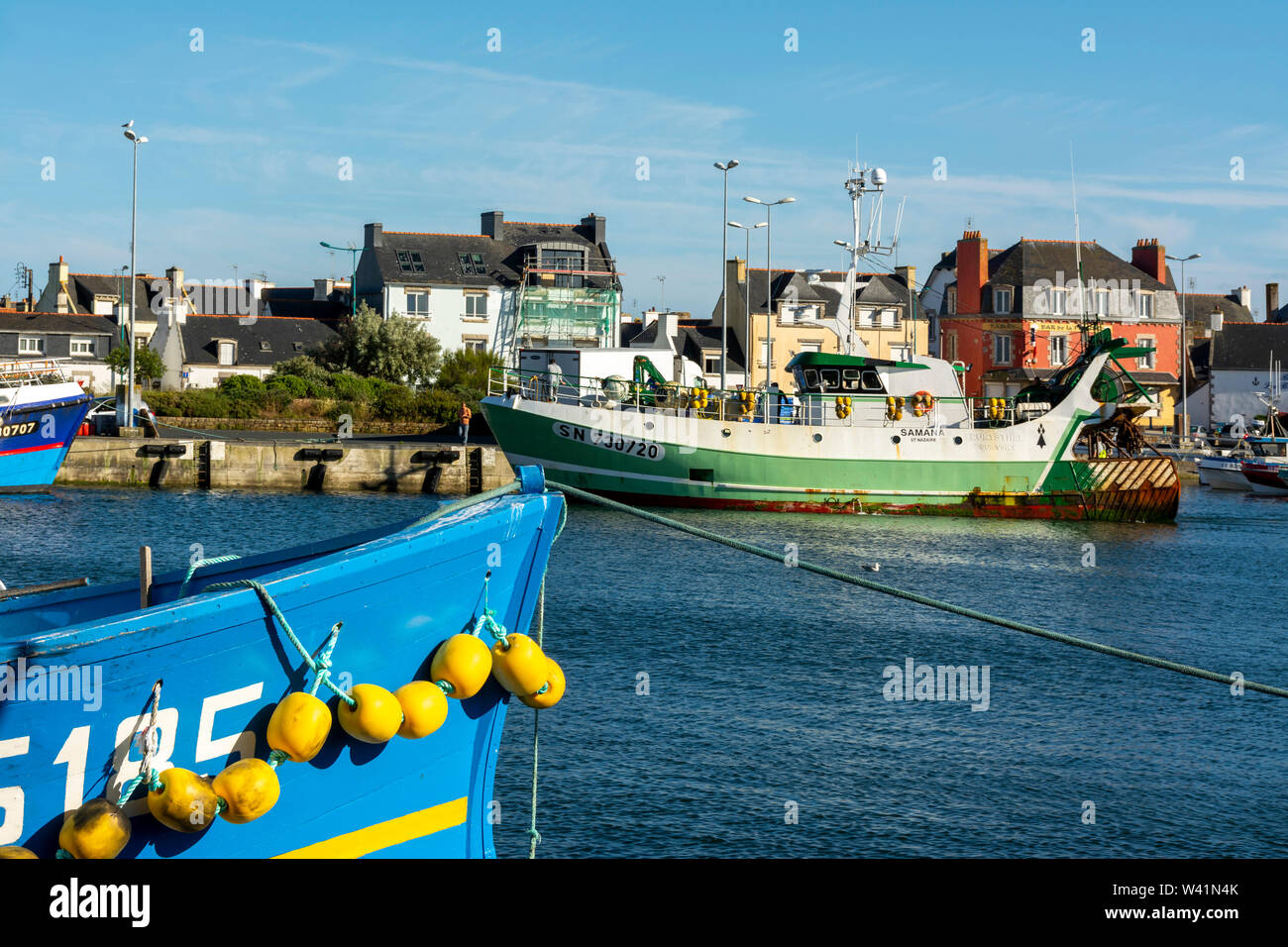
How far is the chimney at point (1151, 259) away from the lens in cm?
6844

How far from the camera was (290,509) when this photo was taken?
1264 inches

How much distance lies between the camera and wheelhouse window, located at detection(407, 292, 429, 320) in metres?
63.7

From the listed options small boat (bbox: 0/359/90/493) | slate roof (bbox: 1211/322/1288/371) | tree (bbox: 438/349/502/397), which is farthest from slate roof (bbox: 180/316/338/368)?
slate roof (bbox: 1211/322/1288/371)

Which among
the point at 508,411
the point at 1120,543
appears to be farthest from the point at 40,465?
the point at 1120,543

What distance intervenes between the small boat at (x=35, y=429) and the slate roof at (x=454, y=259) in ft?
94.7

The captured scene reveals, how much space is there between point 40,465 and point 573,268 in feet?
112

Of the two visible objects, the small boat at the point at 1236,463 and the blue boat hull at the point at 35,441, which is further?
the small boat at the point at 1236,463

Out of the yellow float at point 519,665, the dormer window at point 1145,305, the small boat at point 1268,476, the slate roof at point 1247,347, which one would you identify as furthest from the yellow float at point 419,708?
the slate roof at point 1247,347

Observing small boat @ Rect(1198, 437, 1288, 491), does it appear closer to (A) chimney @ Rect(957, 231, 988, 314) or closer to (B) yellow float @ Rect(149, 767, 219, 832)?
(A) chimney @ Rect(957, 231, 988, 314)

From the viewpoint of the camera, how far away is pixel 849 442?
35.7 metres

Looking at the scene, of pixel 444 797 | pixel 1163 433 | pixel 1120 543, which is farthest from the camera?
pixel 1163 433

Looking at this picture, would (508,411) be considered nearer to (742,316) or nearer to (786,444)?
(786,444)

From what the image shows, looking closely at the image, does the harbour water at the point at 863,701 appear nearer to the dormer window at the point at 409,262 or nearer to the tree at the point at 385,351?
the tree at the point at 385,351
